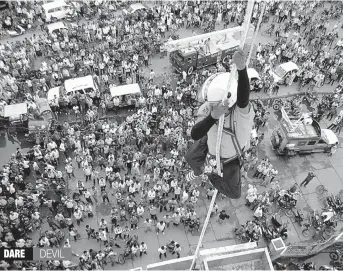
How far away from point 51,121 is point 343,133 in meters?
21.5

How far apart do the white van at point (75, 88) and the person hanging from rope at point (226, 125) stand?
60.8ft

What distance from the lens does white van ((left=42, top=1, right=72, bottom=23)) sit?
35406mm

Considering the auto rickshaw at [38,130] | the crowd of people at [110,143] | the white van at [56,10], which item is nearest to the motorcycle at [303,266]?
the crowd of people at [110,143]

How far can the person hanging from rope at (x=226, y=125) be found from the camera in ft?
22.6

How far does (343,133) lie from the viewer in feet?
92.1

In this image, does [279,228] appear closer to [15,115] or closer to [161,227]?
[161,227]

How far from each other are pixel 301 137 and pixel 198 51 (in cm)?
1139

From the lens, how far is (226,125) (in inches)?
321

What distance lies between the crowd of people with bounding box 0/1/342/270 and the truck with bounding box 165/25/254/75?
104 centimetres

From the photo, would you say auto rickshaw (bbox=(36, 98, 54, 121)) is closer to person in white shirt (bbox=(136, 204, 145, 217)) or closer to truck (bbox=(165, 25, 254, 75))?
person in white shirt (bbox=(136, 204, 145, 217))

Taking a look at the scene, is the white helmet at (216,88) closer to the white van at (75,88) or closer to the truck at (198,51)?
the white van at (75,88)

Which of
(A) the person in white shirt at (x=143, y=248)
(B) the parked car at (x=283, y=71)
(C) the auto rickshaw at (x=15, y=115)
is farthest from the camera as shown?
(B) the parked car at (x=283, y=71)

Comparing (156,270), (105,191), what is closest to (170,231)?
(105,191)

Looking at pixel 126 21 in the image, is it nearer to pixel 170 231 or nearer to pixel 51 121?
pixel 51 121
